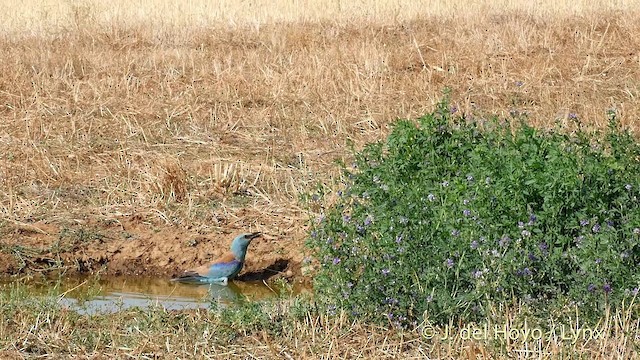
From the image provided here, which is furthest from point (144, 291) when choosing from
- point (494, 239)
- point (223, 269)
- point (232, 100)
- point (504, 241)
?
point (232, 100)

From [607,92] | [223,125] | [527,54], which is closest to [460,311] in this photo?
[223,125]

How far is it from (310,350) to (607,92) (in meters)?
7.90

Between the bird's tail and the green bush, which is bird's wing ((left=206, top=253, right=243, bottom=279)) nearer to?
the bird's tail

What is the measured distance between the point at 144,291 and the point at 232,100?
182 inches

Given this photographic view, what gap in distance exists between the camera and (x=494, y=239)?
6.16 meters

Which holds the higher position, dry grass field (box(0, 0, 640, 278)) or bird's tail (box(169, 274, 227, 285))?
dry grass field (box(0, 0, 640, 278))

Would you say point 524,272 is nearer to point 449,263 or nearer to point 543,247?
point 543,247

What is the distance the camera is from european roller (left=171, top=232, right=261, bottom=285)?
813 cm

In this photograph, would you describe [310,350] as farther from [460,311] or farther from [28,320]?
[28,320]

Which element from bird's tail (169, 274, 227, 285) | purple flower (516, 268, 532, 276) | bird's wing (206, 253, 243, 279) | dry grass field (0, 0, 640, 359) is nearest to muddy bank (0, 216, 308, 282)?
dry grass field (0, 0, 640, 359)

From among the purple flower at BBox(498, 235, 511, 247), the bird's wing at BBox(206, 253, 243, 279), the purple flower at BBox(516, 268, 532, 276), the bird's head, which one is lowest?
the bird's wing at BBox(206, 253, 243, 279)

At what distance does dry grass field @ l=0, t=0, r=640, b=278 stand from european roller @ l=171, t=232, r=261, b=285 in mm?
377

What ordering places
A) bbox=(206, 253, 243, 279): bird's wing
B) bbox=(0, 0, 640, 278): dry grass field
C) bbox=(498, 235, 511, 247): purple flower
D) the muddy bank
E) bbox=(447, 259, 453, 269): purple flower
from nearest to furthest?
bbox=(447, 259, 453, 269): purple flower → bbox=(498, 235, 511, 247): purple flower → bbox=(206, 253, 243, 279): bird's wing → the muddy bank → bbox=(0, 0, 640, 278): dry grass field

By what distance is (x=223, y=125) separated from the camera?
11.6 metres
